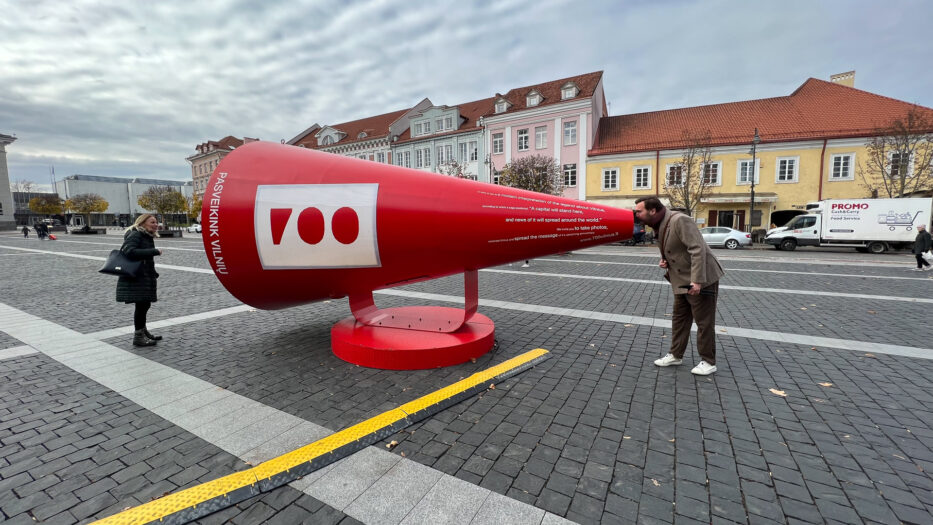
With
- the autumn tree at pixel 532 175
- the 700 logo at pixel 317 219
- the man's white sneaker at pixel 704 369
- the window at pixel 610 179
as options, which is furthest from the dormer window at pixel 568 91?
the 700 logo at pixel 317 219

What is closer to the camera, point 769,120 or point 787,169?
point 787,169

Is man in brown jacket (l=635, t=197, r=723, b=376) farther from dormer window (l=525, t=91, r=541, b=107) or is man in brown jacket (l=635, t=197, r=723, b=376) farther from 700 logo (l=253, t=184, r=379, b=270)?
dormer window (l=525, t=91, r=541, b=107)

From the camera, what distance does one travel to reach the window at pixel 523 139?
35000 millimetres

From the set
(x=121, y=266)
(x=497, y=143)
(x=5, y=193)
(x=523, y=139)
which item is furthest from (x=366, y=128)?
(x=121, y=266)

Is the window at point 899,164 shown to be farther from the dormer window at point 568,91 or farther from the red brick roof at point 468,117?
the red brick roof at point 468,117

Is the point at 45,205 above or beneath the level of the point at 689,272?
→ above

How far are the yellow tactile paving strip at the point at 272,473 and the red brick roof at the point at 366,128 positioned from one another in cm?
4402

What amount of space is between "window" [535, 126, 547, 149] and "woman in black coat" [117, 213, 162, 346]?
3204 cm

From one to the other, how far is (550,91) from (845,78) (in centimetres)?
2234

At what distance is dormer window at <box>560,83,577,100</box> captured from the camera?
32562 mm

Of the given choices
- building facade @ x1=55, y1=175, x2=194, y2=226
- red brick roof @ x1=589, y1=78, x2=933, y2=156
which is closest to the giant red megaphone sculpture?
red brick roof @ x1=589, y1=78, x2=933, y2=156

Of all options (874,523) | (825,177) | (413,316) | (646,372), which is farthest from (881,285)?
(825,177)

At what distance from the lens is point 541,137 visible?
113ft

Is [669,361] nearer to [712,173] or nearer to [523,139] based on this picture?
[712,173]
